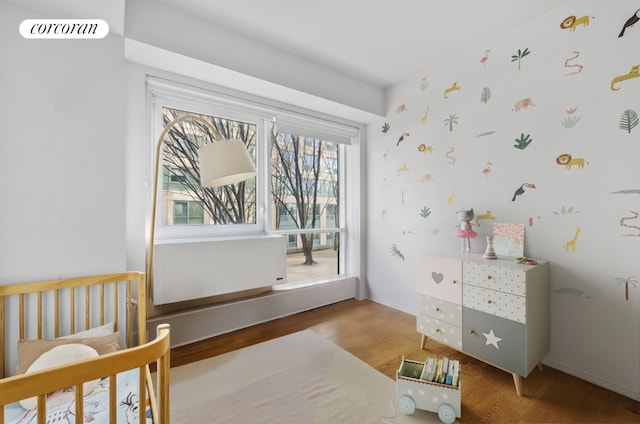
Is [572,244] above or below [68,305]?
above

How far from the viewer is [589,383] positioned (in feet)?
6.19

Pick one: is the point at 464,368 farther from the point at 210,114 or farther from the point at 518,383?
the point at 210,114

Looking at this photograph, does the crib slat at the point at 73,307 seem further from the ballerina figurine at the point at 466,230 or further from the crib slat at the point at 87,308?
the ballerina figurine at the point at 466,230

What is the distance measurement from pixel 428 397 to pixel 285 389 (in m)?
0.85

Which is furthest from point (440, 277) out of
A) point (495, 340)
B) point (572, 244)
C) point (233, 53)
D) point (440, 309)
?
point (233, 53)

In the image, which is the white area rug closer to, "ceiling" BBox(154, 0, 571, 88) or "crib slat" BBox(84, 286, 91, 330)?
"crib slat" BBox(84, 286, 91, 330)

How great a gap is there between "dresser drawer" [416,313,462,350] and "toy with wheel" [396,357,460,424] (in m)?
0.62

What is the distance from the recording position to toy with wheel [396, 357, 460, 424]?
153cm

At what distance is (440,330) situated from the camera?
221cm

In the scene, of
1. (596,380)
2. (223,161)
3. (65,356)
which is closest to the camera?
(65,356)

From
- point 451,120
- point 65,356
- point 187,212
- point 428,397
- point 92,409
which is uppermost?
point 451,120

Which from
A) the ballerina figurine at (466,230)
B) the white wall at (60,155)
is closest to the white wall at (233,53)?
the white wall at (60,155)

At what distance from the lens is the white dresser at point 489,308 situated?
1799mm

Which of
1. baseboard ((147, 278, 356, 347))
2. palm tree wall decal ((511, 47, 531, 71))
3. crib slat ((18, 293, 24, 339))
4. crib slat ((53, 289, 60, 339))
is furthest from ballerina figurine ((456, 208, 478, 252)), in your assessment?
crib slat ((18, 293, 24, 339))
